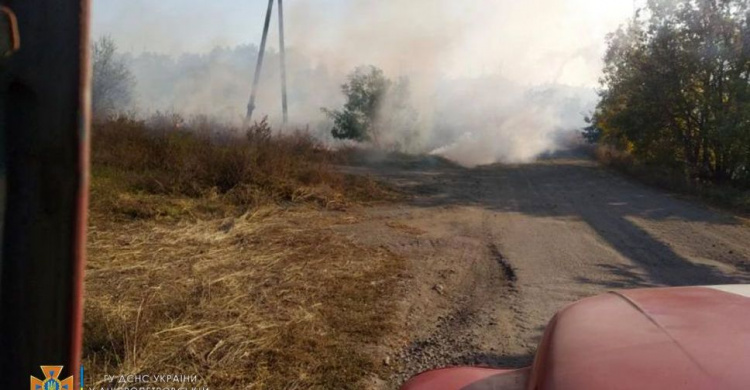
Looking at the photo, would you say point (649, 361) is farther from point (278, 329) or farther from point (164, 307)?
point (164, 307)

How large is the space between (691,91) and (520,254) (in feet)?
39.9

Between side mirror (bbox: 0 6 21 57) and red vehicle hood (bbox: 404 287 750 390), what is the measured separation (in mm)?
1630

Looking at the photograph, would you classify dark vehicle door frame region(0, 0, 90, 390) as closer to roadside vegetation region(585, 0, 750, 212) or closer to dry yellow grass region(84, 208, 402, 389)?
dry yellow grass region(84, 208, 402, 389)

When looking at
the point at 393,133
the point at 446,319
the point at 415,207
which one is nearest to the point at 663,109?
the point at 415,207

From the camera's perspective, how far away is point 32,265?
1439 mm

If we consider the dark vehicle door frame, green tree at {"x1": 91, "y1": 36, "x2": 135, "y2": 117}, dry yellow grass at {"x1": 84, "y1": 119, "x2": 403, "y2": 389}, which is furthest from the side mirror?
green tree at {"x1": 91, "y1": 36, "x2": 135, "y2": 117}

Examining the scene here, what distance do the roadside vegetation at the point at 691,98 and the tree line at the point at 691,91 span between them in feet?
0.08

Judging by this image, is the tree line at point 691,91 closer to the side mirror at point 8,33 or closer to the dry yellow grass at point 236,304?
the dry yellow grass at point 236,304

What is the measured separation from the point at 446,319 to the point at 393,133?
23146 mm

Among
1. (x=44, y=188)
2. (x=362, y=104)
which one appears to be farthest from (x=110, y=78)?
(x=44, y=188)

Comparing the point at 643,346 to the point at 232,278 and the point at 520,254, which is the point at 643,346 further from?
the point at 520,254

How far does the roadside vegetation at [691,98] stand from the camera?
1552 cm

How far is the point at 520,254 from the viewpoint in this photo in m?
7.56

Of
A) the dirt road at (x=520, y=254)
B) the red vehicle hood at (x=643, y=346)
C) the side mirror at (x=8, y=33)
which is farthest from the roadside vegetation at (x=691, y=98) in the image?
the side mirror at (x=8, y=33)
